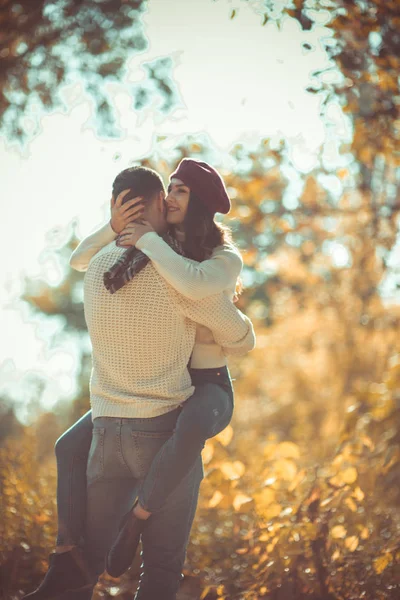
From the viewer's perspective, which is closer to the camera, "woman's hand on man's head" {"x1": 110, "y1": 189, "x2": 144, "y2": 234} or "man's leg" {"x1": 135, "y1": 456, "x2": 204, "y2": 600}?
"man's leg" {"x1": 135, "y1": 456, "x2": 204, "y2": 600}

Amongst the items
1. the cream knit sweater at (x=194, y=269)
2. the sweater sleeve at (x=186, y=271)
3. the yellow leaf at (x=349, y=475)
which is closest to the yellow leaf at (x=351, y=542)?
the yellow leaf at (x=349, y=475)

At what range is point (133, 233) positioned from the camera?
90.6 inches

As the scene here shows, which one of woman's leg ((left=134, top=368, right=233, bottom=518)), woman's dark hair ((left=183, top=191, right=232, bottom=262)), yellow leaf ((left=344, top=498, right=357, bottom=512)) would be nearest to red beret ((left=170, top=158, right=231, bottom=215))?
woman's dark hair ((left=183, top=191, right=232, bottom=262))

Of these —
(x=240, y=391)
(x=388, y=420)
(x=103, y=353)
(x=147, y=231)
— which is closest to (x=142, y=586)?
(x=103, y=353)

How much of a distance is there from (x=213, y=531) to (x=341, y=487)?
1685 mm

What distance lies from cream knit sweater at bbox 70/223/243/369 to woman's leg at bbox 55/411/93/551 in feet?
1.71

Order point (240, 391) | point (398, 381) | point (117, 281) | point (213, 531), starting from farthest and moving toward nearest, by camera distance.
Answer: point (240, 391) < point (213, 531) < point (398, 381) < point (117, 281)

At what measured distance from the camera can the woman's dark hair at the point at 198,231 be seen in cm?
245

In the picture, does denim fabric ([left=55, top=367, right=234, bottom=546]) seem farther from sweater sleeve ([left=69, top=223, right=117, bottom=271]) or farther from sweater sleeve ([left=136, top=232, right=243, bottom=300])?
sweater sleeve ([left=69, top=223, right=117, bottom=271])

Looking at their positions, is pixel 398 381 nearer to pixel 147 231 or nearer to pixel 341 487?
pixel 341 487

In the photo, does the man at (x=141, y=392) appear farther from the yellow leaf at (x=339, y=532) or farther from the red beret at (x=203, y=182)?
the yellow leaf at (x=339, y=532)

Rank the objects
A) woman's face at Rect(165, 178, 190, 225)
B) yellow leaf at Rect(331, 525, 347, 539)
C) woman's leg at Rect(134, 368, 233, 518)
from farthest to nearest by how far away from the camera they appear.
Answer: yellow leaf at Rect(331, 525, 347, 539)
woman's face at Rect(165, 178, 190, 225)
woman's leg at Rect(134, 368, 233, 518)

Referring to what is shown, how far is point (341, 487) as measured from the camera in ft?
10.2

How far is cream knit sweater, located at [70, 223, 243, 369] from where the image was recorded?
2.16 m
